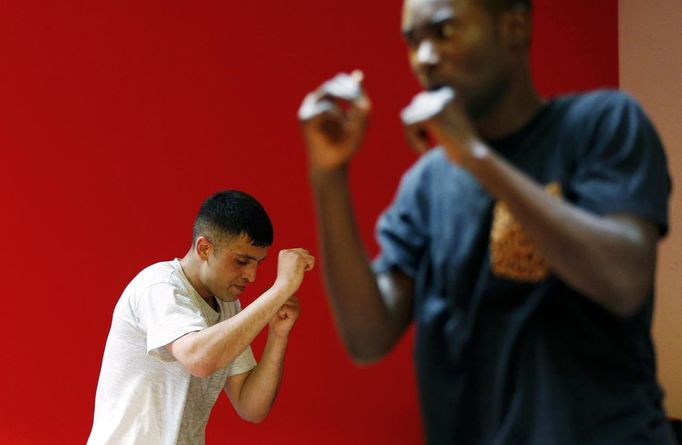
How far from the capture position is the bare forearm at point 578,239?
79cm

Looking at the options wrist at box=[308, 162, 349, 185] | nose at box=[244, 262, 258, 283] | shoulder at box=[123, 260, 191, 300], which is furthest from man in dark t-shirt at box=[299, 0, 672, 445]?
nose at box=[244, 262, 258, 283]

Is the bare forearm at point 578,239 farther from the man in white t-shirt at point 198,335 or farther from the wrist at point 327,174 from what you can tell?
the man in white t-shirt at point 198,335

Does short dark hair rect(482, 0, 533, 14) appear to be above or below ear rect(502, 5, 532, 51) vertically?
above

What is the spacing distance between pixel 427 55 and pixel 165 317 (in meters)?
1.43

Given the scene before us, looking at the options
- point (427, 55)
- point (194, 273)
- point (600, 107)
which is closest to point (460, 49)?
point (427, 55)

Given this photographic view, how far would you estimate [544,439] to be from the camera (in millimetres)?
881

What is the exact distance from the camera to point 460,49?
898mm

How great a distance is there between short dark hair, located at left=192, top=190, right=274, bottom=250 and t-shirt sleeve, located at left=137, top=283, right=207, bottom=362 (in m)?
0.20

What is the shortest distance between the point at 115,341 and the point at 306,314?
88 centimetres

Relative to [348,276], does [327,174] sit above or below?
above

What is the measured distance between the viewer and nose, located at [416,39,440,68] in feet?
2.94

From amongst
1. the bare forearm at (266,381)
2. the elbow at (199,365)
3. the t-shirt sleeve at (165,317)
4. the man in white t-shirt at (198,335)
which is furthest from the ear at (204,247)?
the elbow at (199,365)

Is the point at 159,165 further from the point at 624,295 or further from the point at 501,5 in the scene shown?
the point at 624,295

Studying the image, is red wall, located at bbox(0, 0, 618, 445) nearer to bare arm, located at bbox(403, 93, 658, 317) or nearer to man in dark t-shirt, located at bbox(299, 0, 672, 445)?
man in dark t-shirt, located at bbox(299, 0, 672, 445)
